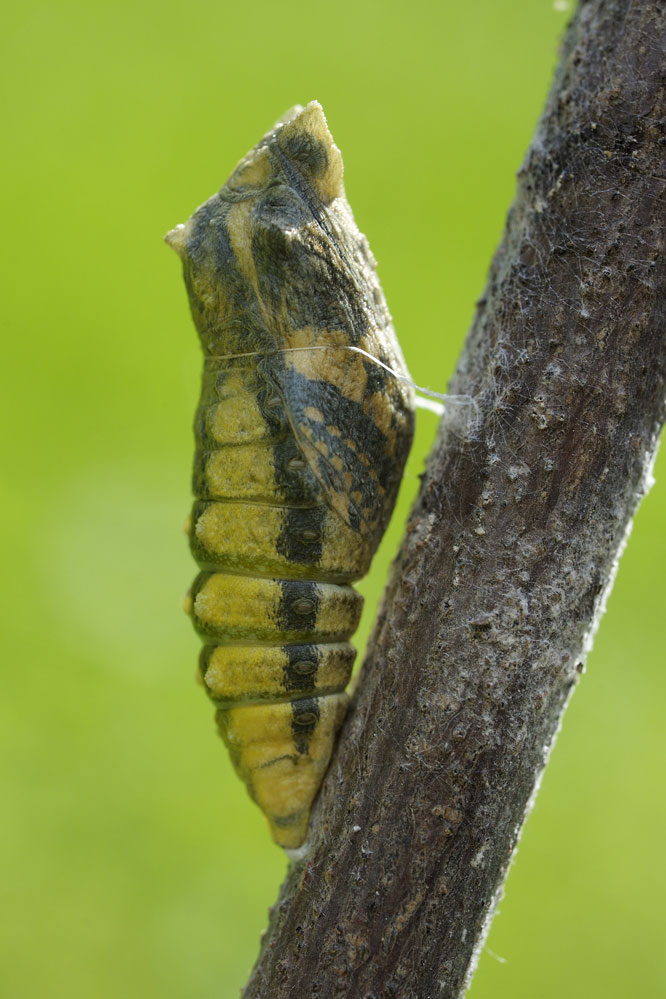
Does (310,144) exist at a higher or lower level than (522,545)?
higher

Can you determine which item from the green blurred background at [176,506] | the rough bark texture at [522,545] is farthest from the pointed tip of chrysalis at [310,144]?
the green blurred background at [176,506]

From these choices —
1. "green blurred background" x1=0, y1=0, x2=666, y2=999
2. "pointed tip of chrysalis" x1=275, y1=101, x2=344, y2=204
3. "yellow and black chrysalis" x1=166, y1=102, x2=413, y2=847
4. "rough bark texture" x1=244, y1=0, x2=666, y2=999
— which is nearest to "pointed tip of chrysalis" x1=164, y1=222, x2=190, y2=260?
"yellow and black chrysalis" x1=166, y1=102, x2=413, y2=847

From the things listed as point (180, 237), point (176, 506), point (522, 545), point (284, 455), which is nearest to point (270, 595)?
point (284, 455)

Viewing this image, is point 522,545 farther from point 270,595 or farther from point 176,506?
point 176,506

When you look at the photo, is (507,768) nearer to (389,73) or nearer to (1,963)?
(1,963)

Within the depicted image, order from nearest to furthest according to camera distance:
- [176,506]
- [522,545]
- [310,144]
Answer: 1. [522,545]
2. [310,144]
3. [176,506]

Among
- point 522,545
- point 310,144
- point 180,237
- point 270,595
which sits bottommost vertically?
point 270,595

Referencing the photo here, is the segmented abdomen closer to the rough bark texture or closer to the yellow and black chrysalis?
the yellow and black chrysalis
